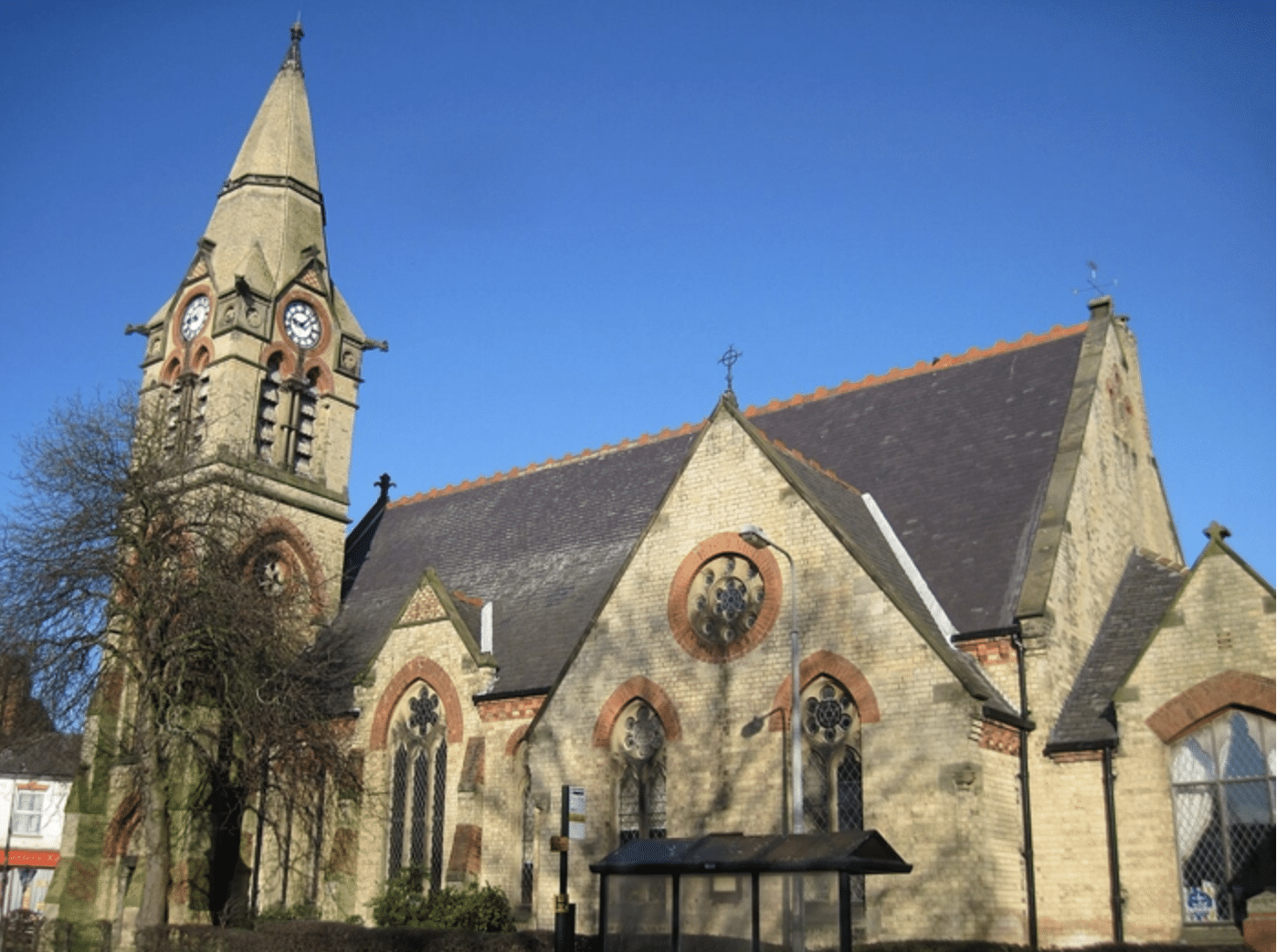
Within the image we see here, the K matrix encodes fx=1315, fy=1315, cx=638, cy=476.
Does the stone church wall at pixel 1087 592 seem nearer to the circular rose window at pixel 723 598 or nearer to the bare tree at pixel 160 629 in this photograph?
the circular rose window at pixel 723 598

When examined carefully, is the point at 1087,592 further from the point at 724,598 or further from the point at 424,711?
the point at 424,711

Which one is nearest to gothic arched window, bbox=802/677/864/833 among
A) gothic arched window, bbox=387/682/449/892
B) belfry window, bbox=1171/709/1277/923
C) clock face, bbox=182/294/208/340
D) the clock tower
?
belfry window, bbox=1171/709/1277/923

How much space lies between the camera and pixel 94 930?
3080 centimetres

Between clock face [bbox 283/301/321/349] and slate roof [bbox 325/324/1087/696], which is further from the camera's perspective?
clock face [bbox 283/301/321/349]

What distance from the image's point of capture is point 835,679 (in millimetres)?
21375

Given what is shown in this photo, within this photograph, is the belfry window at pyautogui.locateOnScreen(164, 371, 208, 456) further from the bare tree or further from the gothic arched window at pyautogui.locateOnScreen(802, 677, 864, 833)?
the gothic arched window at pyautogui.locateOnScreen(802, 677, 864, 833)

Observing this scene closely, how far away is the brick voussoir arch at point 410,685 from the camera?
28781 mm

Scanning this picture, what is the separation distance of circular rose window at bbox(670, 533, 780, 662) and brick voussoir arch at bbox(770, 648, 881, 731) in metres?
1.02

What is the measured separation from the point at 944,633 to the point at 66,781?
50262mm

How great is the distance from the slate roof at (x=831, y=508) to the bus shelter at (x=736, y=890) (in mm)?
4277

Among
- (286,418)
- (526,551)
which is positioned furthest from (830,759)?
(286,418)

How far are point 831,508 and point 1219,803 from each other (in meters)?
7.62

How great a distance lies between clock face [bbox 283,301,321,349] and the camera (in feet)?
121

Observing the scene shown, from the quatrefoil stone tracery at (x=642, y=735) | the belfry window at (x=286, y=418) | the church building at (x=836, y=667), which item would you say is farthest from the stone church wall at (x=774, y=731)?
the belfry window at (x=286, y=418)
